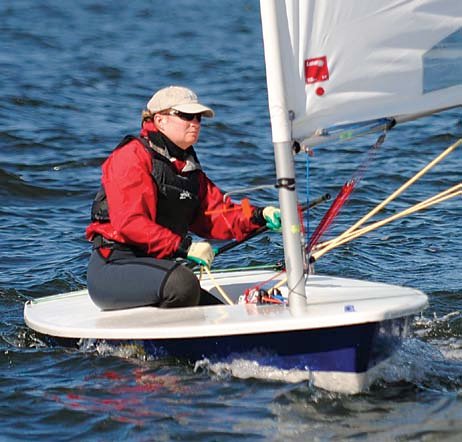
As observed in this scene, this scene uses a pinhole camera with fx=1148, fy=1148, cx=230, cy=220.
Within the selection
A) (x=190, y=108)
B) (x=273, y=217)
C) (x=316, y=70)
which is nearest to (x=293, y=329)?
(x=273, y=217)

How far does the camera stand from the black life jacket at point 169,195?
16.3 ft

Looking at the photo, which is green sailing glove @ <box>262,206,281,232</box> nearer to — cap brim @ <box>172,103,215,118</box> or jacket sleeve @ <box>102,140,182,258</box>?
jacket sleeve @ <box>102,140,182,258</box>

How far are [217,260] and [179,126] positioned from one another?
255 cm

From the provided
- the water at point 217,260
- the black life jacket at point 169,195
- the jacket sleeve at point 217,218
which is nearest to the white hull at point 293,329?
the water at point 217,260

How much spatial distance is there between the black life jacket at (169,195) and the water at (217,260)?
627 mm

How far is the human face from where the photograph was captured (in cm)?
491

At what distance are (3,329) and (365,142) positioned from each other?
611cm

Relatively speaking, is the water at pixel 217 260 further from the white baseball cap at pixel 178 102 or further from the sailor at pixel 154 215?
the white baseball cap at pixel 178 102

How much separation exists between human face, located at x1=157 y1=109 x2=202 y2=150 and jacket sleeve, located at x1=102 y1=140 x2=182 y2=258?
0.46 feet

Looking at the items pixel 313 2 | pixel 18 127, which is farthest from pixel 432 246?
pixel 18 127

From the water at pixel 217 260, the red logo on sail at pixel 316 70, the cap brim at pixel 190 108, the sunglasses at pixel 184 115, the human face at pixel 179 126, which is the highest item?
the red logo on sail at pixel 316 70

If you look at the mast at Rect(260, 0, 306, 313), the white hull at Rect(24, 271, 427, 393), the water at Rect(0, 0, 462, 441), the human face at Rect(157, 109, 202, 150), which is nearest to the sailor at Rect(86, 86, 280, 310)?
the human face at Rect(157, 109, 202, 150)

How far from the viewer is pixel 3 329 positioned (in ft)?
18.9

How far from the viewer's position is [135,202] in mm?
4781
